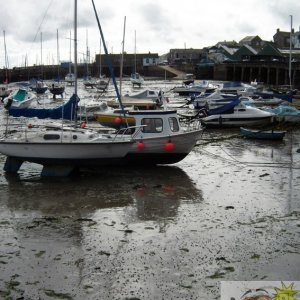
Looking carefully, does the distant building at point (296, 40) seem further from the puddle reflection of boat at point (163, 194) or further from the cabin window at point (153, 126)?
the puddle reflection of boat at point (163, 194)

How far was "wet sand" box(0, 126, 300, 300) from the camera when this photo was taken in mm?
7516

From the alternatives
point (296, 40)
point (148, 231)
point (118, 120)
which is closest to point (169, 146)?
point (148, 231)

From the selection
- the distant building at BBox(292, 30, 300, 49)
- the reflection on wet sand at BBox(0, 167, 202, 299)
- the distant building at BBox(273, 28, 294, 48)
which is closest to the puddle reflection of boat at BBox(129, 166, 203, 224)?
the reflection on wet sand at BBox(0, 167, 202, 299)

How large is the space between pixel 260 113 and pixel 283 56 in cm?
5782

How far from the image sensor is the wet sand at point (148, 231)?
752 centimetres

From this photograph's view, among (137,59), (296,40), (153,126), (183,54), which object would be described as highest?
(296,40)

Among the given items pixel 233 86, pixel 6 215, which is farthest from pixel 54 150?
pixel 233 86

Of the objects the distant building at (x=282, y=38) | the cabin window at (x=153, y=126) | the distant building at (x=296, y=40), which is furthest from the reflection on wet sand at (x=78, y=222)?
the distant building at (x=282, y=38)

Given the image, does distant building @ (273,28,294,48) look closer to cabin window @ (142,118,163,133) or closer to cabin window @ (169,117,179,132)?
cabin window @ (169,117,179,132)

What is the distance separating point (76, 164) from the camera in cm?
1527

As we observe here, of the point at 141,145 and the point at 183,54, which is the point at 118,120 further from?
the point at 183,54

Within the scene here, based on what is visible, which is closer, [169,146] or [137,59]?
[169,146]

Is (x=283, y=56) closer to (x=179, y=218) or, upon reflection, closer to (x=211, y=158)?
(x=211, y=158)

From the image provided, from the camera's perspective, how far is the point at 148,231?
991 centimetres
